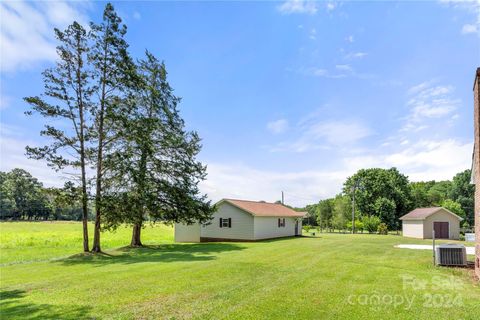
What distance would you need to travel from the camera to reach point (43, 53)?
17.4m

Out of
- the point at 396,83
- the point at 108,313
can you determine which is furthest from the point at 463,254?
the point at 108,313

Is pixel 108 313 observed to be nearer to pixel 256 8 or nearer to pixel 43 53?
pixel 256 8

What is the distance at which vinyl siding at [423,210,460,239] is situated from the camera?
30.5 meters

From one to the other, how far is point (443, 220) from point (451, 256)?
23434 millimetres

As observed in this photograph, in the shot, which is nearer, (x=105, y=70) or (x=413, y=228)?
(x=105, y=70)

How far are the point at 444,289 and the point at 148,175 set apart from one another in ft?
61.8

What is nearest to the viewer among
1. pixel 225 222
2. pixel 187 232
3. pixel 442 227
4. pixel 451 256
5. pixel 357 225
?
pixel 451 256

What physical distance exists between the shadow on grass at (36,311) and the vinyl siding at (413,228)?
32837 millimetres

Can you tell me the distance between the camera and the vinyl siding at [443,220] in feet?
100

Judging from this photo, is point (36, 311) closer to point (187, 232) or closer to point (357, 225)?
point (187, 232)

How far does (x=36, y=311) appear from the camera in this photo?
6.81 meters

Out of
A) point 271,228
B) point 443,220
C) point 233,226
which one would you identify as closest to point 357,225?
point 443,220

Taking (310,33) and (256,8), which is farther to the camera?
(310,33)

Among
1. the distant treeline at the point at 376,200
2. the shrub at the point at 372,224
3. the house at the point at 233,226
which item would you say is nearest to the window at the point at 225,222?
the house at the point at 233,226
